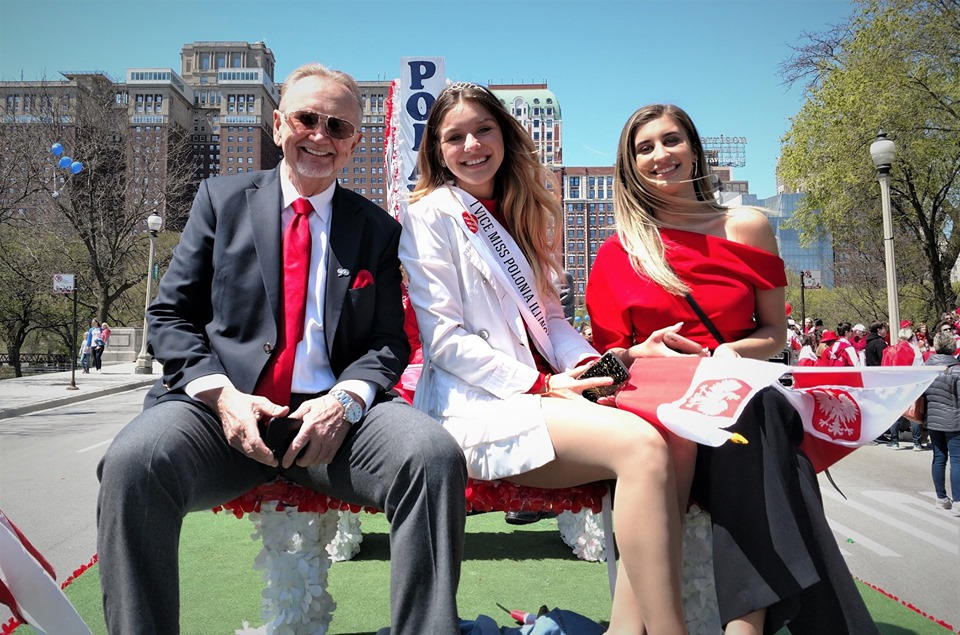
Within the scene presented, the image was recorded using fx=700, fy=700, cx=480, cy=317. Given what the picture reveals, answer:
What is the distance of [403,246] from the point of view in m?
2.82

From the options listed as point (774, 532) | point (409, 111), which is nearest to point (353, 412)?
point (774, 532)

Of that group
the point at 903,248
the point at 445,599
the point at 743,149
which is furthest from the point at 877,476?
the point at 743,149

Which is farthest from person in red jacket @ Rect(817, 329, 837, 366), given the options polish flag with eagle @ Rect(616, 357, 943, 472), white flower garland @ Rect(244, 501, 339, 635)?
white flower garland @ Rect(244, 501, 339, 635)

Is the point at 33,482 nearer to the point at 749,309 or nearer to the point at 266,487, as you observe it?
the point at 266,487

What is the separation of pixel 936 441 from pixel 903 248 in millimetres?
22486

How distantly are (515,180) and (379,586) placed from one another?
7.67 ft

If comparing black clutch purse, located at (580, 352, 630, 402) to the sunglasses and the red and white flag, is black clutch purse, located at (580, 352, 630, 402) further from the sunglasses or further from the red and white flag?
the red and white flag

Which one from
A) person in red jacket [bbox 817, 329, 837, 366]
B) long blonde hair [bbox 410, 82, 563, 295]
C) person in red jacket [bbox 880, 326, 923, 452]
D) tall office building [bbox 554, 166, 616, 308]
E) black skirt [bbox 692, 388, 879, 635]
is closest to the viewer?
black skirt [bbox 692, 388, 879, 635]

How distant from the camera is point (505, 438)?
239 centimetres

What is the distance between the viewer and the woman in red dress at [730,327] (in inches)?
83.2

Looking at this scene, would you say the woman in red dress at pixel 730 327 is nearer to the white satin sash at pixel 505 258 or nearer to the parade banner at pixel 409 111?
the white satin sash at pixel 505 258

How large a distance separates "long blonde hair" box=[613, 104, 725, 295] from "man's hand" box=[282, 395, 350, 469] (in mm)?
1393

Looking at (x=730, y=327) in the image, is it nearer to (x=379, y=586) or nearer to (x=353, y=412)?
(x=353, y=412)

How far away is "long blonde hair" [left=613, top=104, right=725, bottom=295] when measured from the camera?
Answer: 2992 millimetres
